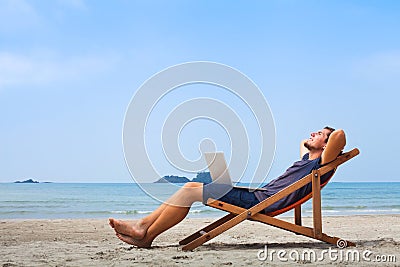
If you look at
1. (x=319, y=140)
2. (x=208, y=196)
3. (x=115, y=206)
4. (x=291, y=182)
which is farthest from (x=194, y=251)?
(x=115, y=206)

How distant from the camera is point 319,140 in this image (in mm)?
5156

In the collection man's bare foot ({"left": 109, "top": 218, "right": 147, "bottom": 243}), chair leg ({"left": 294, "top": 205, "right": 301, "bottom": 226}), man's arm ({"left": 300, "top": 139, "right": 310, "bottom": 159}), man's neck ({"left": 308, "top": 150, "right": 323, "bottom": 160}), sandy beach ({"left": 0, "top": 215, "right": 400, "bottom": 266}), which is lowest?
sandy beach ({"left": 0, "top": 215, "right": 400, "bottom": 266})

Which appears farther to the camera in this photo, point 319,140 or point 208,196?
point 319,140

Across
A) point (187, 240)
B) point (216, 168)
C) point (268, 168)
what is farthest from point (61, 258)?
point (268, 168)

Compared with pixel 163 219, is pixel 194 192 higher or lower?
higher

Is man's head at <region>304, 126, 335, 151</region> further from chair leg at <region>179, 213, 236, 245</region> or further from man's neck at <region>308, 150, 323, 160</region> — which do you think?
chair leg at <region>179, 213, 236, 245</region>

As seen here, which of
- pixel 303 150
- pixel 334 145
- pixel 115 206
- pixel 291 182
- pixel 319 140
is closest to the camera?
pixel 334 145

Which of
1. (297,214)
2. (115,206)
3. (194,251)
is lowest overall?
(194,251)

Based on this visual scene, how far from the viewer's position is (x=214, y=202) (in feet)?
15.6

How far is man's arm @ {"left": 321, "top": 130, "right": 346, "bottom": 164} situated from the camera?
15.6 feet

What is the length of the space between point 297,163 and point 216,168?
2.82ft

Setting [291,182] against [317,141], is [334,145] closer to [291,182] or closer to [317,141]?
[317,141]

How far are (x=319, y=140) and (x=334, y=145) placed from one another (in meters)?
0.38

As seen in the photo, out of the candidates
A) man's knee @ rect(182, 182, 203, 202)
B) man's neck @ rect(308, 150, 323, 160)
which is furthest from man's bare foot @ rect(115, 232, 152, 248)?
man's neck @ rect(308, 150, 323, 160)
